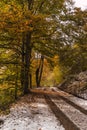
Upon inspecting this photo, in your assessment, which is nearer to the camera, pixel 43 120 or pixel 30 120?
pixel 30 120

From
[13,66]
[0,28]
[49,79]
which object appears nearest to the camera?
[0,28]

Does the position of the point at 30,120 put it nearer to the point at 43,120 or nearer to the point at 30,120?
the point at 30,120

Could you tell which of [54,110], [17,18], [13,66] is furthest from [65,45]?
[54,110]

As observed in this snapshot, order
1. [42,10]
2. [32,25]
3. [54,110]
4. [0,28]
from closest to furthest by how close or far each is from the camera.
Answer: [54,110]
[0,28]
[32,25]
[42,10]

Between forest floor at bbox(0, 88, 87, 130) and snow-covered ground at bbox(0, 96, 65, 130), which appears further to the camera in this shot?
forest floor at bbox(0, 88, 87, 130)

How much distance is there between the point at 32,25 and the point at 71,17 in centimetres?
546

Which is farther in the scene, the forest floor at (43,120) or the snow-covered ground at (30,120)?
the forest floor at (43,120)

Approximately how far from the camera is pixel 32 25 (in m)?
20.2

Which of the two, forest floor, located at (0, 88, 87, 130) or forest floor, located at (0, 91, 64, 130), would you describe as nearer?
forest floor, located at (0, 91, 64, 130)

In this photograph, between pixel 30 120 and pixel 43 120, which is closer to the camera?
pixel 30 120

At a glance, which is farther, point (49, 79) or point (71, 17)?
point (49, 79)

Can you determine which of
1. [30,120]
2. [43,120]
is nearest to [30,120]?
[30,120]

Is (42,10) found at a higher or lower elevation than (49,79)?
higher

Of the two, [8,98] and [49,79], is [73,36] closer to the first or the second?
[8,98]
